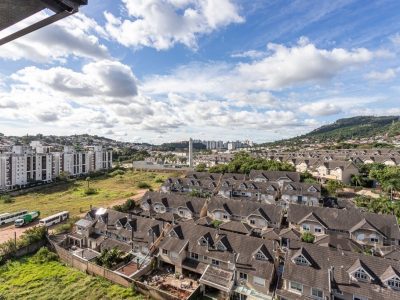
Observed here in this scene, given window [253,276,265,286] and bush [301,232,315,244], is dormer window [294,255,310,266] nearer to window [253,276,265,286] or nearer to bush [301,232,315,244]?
window [253,276,265,286]

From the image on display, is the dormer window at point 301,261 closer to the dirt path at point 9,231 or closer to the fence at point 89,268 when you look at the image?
the fence at point 89,268

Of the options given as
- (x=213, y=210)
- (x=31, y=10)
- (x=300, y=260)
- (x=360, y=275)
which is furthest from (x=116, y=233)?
(x=31, y=10)

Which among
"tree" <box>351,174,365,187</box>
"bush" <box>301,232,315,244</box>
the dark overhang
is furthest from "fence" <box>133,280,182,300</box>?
"tree" <box>351,174,365,187</box>

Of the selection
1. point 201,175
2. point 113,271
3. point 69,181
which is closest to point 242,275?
point 113,271

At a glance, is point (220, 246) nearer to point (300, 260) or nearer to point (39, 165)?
point (300, 260)

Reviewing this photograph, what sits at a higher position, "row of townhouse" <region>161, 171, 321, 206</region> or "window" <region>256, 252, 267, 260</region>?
"row of townhouse" <region>161, 171, 321, 206</region>
